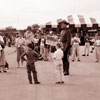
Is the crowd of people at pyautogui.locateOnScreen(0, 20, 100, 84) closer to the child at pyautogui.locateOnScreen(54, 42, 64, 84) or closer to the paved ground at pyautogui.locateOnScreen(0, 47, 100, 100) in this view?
the child at pyautogui.locateOnScreen(54, 42, 64, 84)

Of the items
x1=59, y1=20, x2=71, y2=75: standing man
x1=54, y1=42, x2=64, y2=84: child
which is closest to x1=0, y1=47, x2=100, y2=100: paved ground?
x1=54, y1=42, x2=64, y2=84: child

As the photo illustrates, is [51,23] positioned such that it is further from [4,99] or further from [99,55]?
[4,99]

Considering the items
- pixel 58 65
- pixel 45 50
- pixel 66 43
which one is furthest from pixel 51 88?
pixel 45 50

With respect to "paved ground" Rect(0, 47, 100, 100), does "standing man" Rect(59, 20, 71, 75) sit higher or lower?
higher

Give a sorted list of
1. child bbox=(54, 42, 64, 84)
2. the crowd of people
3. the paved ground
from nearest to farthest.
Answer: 1. the paved ground
2. the crowd of people
3. child bbox=(54, 42, 64, 84)

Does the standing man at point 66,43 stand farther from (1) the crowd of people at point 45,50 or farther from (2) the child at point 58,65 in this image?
(2) the child at point 58,65

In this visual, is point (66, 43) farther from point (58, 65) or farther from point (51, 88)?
point (51, 88)

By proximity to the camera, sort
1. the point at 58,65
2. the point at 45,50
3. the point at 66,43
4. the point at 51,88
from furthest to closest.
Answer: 1. the point at 45,50
2. the point at 66,43
3. the point at 58,65
4. the point at 51,88

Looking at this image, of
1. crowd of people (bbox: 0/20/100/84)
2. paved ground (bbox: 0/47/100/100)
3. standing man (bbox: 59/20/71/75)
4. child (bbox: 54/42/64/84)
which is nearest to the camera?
paved ground (bbox: 0/47/100/100)

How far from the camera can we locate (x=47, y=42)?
22922mm

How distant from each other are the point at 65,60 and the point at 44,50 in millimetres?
8996

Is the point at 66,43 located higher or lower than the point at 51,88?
higher

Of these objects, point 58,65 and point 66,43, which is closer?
point 58,65

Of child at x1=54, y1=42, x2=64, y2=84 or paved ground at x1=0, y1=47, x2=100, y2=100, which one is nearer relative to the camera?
paved ground at x1=0, y1=47, x2=100, y2=100
